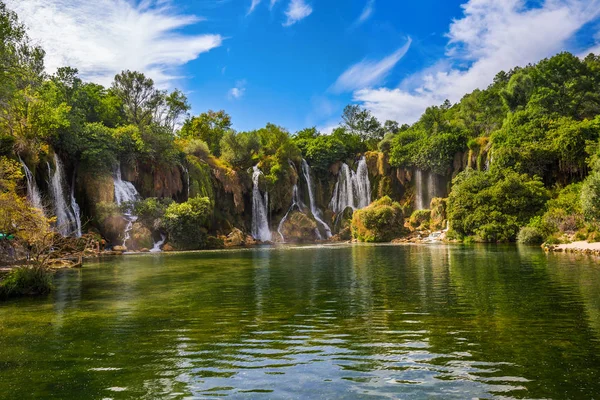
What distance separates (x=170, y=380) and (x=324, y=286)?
11.4 meters

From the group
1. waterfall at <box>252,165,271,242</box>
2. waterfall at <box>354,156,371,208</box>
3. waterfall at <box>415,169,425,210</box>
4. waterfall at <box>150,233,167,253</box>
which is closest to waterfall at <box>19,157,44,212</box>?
waterfall at <box>150,233,167,253</box>

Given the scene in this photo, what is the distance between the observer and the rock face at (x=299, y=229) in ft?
219

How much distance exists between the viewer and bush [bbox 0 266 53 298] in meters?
16.7

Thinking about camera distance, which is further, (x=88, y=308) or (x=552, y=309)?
(x=88, y=308)

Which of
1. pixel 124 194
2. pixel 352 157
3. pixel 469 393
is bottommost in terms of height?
pixel 469 393

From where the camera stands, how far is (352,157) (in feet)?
262

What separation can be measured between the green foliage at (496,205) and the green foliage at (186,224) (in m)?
28.0

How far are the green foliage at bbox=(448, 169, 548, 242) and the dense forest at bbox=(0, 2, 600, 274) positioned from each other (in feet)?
0.49

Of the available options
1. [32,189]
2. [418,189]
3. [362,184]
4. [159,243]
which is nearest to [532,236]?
[418,189]

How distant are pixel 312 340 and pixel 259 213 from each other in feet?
193

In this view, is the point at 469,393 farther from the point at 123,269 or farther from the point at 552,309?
the point at 123,269

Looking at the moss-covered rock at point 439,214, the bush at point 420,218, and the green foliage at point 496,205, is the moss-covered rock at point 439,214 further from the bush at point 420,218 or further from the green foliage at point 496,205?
the green foliage at point 496,205

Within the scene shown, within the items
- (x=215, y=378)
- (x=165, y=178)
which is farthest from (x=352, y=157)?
(x=215, y=378)

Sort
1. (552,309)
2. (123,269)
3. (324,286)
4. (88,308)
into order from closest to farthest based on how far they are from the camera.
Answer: (552,309)
(88,308)
(324,286)
(123,269)
